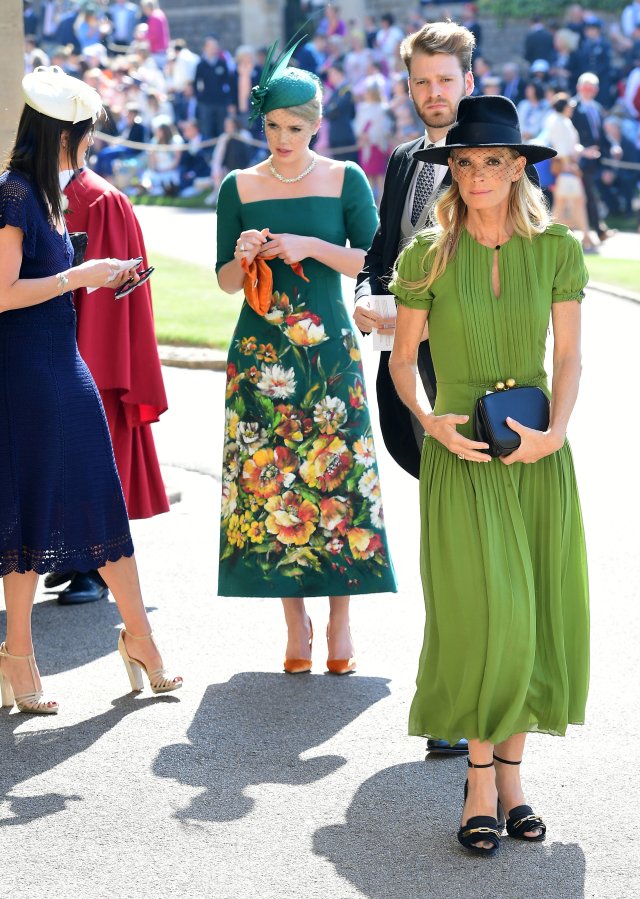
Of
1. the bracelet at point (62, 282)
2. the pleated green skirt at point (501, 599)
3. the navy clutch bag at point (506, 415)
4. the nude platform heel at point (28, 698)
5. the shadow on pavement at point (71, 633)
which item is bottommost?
the shadow on pavement at point (71, 633)

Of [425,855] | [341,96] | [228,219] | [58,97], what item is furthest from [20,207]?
[341,96]

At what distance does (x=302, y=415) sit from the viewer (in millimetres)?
5609


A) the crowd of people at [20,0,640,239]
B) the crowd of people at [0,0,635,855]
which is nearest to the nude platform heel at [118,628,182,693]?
the crowd of people at [0,0,635,855]

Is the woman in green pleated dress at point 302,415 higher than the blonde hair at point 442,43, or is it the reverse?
the blonde hair at point 442,43

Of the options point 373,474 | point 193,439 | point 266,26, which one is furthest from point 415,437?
point 266,26

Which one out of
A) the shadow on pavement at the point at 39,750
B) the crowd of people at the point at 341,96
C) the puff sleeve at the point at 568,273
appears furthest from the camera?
the crowd of people at the point at 341,96

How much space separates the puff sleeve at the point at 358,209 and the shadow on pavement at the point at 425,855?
2025 mm

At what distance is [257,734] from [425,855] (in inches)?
41.4

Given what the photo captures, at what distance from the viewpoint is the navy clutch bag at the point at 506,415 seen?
409 centimetres

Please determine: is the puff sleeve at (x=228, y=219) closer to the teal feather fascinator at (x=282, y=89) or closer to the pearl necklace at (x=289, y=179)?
the pearl necklace at (x=289, y=179)

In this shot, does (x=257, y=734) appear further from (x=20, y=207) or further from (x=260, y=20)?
(x=260, y=20)

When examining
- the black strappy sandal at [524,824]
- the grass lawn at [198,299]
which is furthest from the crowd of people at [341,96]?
the black strappy sandal at [524,824]

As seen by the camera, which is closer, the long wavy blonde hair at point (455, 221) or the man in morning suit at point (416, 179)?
the long wavy blonde hair at point (455, 221)

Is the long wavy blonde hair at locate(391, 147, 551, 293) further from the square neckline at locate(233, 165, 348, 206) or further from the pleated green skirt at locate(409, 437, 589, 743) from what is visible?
the square neckline at locate(233, 165, 348, 206)
